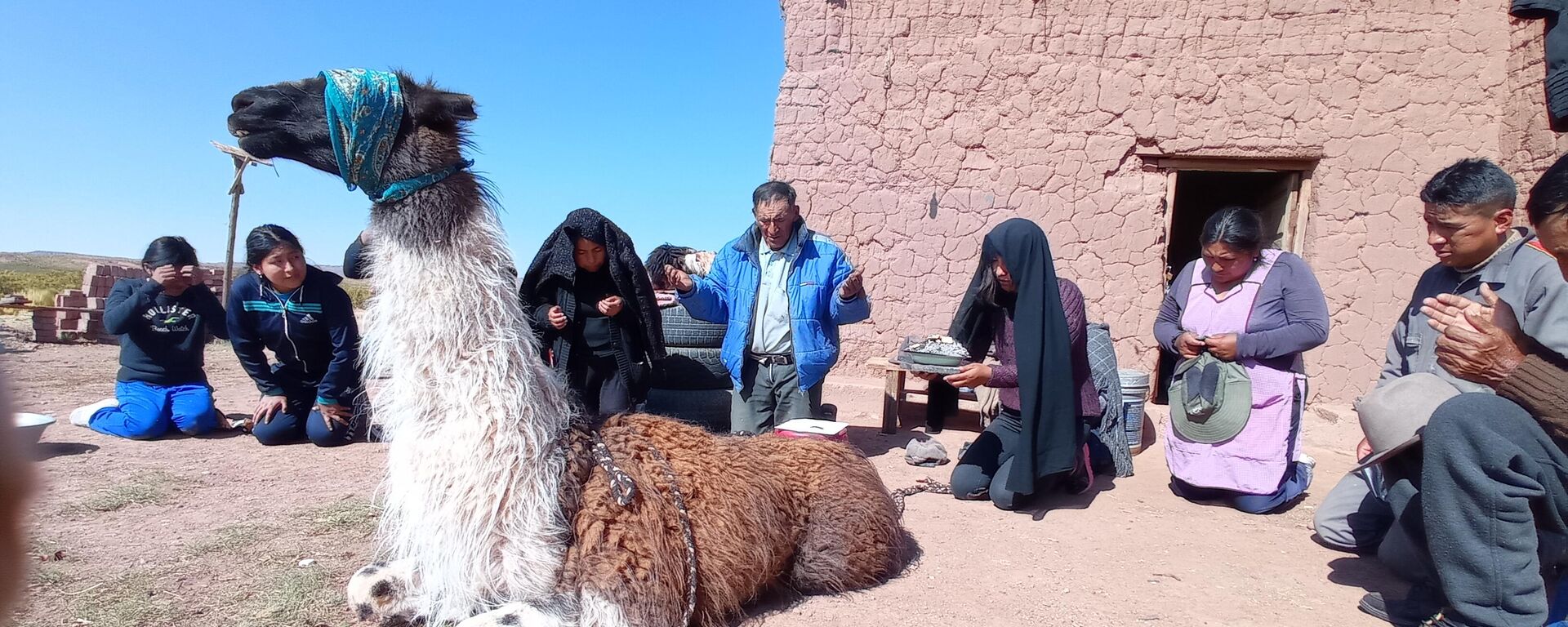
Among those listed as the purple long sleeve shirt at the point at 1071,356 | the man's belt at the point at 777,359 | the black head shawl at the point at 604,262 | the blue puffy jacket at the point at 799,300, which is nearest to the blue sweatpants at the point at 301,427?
the black head shawl at the point at 604,262

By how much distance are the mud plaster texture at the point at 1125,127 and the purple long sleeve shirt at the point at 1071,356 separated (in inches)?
95.5

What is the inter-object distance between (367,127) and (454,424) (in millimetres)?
723

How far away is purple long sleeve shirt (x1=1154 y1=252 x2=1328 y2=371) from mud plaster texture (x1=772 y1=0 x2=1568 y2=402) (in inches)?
94.9

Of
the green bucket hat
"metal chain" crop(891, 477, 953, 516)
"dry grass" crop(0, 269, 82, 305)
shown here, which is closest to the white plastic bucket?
the green bucket hat

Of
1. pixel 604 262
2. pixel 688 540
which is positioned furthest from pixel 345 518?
pixel 688 540

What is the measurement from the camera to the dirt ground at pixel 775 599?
2246 mm

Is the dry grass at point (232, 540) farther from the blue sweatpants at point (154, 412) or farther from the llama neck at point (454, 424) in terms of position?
the blue sweatpants at point (154, 412)

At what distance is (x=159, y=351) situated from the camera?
445cm

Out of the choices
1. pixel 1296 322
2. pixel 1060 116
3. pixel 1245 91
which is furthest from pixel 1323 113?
pixel 1296 322

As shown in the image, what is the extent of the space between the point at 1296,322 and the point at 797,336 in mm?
2420

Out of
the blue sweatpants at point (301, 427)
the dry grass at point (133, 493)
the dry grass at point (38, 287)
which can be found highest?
the dry grass at point (38, 287)

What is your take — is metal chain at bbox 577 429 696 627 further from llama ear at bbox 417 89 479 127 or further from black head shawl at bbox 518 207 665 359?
black head shawl at bbox 518 207 665 359

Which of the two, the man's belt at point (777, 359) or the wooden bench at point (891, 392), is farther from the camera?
the wooden bench at point (891, 392)

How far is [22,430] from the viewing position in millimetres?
643
